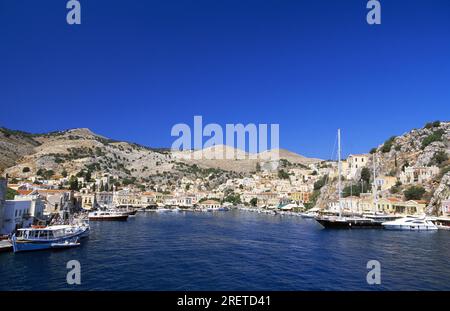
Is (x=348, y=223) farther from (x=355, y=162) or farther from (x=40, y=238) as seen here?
(x=355, y=162)

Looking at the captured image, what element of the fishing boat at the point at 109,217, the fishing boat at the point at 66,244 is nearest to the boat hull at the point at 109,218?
the fishing boat at the point at 109,217

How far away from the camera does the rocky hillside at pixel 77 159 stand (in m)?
122

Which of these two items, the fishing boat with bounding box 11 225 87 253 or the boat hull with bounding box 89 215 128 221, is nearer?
the fishing boat with bounding box 11 225 87 253

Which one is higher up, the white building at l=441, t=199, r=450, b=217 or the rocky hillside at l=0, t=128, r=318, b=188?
the rocky hillside at l=0, t=128, r=318, b=188

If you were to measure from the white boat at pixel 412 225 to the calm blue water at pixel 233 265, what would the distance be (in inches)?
463

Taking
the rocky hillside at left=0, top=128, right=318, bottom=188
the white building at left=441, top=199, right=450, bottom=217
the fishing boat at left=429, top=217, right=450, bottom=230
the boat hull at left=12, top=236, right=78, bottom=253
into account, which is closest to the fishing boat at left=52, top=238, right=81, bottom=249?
the boat hull at left=12, top=236, right=78, bottom=253

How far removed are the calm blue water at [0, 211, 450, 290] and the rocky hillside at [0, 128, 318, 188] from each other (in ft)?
303

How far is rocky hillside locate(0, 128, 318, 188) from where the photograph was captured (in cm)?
12250

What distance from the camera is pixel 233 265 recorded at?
75.5ft

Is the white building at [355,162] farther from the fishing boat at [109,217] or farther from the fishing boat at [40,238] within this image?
the fishing boat at [40,238]

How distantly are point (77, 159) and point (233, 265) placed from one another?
13538 centimetres

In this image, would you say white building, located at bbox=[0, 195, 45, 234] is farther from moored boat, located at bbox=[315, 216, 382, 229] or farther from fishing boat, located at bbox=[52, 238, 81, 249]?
moored boat, located at bbox=[315, 216, 382, 229]

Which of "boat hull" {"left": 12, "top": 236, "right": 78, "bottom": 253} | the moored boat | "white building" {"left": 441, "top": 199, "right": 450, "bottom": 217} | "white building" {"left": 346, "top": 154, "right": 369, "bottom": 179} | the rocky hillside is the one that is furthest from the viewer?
the rocky hillside
